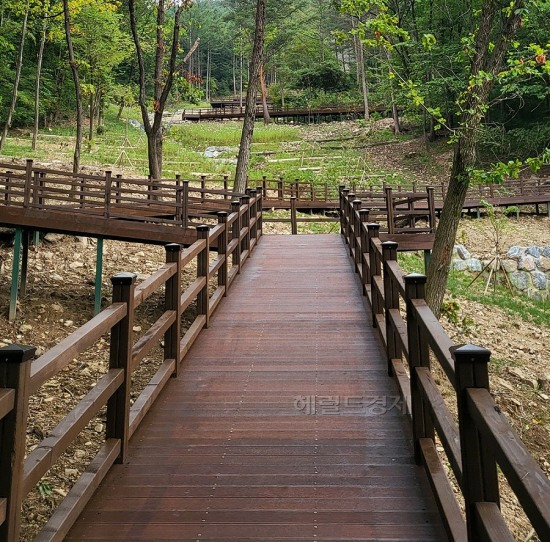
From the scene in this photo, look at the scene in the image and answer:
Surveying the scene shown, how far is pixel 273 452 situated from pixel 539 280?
1571 centimetres

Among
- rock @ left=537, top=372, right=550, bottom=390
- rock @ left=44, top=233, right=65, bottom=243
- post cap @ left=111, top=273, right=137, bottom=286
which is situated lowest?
rock @ left=537, top=372, right=550, bottom=390

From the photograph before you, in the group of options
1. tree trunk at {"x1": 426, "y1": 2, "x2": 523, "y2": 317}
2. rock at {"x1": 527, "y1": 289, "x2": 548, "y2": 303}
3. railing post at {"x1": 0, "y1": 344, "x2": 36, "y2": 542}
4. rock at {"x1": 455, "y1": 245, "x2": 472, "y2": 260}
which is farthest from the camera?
rock at {"x1": 455, "y1": 245, "x2": 472, "y2": 260}

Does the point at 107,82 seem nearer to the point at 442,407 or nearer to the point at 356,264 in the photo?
the point at 356,264

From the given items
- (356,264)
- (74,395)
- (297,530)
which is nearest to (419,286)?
(297,530)

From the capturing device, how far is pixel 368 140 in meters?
42.6

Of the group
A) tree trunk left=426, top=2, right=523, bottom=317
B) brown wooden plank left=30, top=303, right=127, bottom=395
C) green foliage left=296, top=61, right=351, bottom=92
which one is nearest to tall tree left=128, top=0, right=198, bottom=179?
tree trunk left=426, top=2, right=523, bottom=317

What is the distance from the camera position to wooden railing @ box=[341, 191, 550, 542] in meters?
1.83

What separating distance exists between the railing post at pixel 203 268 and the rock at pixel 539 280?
1352 cm

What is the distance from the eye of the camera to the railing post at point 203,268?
6.31 m

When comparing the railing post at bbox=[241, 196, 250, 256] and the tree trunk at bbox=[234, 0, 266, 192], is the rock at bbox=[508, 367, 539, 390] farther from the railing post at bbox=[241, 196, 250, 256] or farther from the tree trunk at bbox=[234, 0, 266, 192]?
the tree trunk at bbox=[234, 0, 266, 192]

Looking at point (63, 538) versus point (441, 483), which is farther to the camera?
point (441, 483)

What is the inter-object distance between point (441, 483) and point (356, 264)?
6.43 metres

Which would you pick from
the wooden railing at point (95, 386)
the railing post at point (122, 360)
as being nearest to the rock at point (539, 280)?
the wooden railing at point (95, 386)

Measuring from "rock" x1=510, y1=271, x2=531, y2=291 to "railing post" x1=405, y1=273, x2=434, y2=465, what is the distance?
47.6 ft
